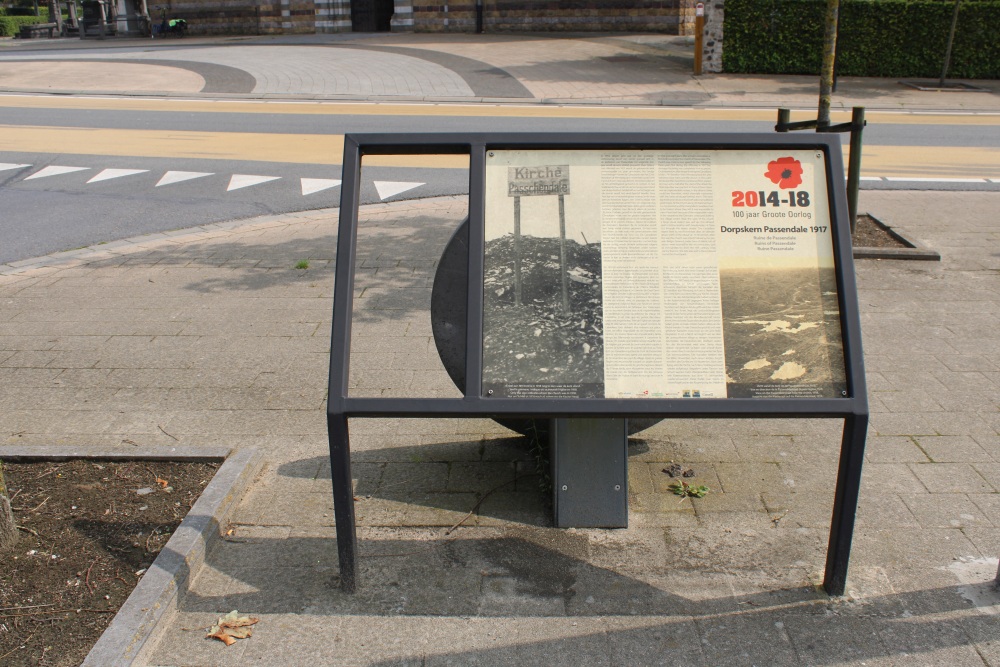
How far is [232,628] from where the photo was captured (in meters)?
3.36

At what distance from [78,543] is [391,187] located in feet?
26.5

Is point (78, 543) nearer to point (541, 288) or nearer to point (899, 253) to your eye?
point (541, 288)

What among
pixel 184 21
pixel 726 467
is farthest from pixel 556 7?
pixel 726 467

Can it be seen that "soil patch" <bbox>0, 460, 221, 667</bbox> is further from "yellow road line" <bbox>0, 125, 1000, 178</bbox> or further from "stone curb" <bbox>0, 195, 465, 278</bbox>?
"yellow road line" <bbox>0, 125, 1000, 178</bbox>

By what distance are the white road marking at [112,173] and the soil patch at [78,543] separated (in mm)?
8539

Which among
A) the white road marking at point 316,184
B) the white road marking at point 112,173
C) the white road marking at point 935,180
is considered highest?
the white road marking at point 112,173

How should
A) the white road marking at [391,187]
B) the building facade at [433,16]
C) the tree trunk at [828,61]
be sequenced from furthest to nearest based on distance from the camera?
the building facade at [433,16], the white road marking at [391,187], the tree trunk at [828,61]

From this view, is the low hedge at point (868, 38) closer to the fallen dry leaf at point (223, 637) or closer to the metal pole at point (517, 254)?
the metal pole at point (517, 254)

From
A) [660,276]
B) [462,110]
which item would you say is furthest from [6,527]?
[462,110]

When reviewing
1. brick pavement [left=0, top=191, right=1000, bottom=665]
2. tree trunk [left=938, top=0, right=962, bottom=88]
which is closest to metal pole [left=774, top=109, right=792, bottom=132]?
brick pavement [left=0, top=191, right=1000, bottom=665]

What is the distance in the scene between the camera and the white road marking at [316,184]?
1120cm

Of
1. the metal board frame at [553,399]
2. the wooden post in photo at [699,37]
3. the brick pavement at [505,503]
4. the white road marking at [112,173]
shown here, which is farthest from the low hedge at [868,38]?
the metal board frame at [553,399]

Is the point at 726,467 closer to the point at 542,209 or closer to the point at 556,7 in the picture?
the point at 542,209

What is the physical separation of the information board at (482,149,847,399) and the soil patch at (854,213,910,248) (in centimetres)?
544
